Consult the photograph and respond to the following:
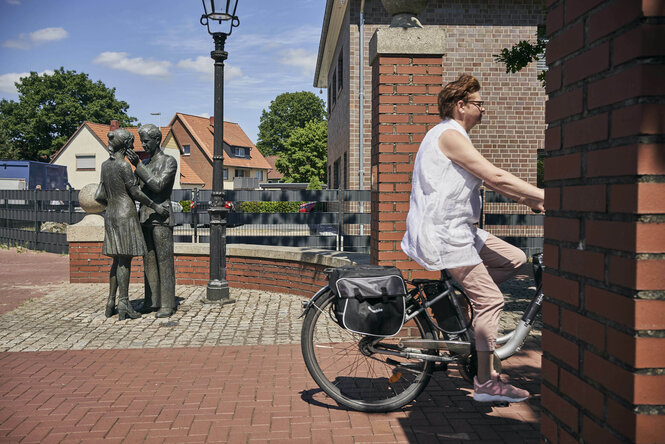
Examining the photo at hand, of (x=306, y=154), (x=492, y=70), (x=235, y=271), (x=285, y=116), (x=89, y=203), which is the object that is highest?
(x=285, y=116)

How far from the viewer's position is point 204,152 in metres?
Result: 63.1

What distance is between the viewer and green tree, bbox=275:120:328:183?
6519 cm

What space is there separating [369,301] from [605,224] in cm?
206

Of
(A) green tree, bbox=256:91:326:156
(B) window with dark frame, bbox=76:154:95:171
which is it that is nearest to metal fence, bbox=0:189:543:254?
(B) window with dark frame, bbox=76:154:95:171

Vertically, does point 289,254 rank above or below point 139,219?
below

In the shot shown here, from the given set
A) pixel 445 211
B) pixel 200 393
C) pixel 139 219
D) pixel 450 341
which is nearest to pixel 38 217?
pixel 139 219

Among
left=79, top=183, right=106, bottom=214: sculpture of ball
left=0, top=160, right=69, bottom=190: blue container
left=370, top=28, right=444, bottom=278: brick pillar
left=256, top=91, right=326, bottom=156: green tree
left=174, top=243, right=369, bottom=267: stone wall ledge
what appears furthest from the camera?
left=256, top=91, right=326, bottom=156: green tree

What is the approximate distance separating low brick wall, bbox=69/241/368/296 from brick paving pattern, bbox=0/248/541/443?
56.3 inches

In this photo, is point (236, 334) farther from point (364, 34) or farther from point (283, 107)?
point (283, 107)

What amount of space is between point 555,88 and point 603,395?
988 millimetres

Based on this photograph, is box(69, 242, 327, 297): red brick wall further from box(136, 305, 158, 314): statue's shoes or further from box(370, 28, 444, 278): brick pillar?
box(370, 28, 444, 278): brick pillar

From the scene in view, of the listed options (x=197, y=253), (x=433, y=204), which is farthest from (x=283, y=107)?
(x=433, y=204)

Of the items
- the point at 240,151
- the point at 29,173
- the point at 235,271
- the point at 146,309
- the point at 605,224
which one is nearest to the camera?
the point at 605,224

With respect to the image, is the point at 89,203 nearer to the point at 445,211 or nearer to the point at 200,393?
the point at 200,393
